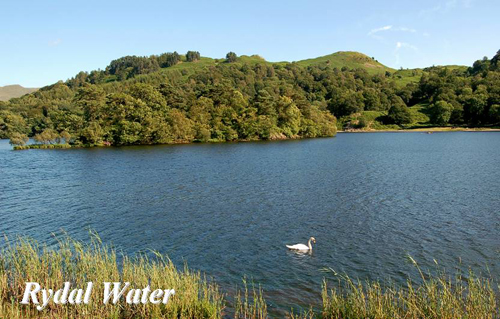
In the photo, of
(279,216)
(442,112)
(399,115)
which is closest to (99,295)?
(279,216)

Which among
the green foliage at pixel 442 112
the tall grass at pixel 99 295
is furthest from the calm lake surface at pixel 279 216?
the green foliage at pixel 442 112

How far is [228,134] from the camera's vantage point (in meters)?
127

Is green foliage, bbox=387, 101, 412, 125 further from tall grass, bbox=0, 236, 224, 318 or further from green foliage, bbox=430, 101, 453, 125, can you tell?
tall grass, bbox=0, 236, 224, 318

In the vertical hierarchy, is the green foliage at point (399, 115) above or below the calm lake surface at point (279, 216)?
above

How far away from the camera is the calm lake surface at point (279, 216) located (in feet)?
69.3

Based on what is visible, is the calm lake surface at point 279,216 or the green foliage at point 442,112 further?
the green foliage at point 442,112

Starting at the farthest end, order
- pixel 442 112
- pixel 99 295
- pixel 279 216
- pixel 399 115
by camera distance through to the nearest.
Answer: pixel 399 115, pixel 442 112, pixel 279 216, pixel 99 295

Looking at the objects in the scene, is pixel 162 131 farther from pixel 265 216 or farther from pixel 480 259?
pixel 480 259

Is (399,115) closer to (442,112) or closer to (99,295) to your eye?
(442,112)

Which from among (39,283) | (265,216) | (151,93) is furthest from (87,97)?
(39,283)

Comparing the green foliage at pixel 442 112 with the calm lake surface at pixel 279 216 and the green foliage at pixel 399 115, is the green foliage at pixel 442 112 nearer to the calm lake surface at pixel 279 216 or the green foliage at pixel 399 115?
the green foliage at pixel 399 115

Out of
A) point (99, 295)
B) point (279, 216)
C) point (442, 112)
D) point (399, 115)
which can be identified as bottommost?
point (279, 216)

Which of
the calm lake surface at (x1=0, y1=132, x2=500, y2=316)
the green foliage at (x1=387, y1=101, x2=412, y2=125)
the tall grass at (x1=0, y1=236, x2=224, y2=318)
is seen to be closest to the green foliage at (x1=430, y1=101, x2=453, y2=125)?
the green foliage at (x1=387, y1=101, x2=412, y2=125)

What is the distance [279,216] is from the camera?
103 ft
